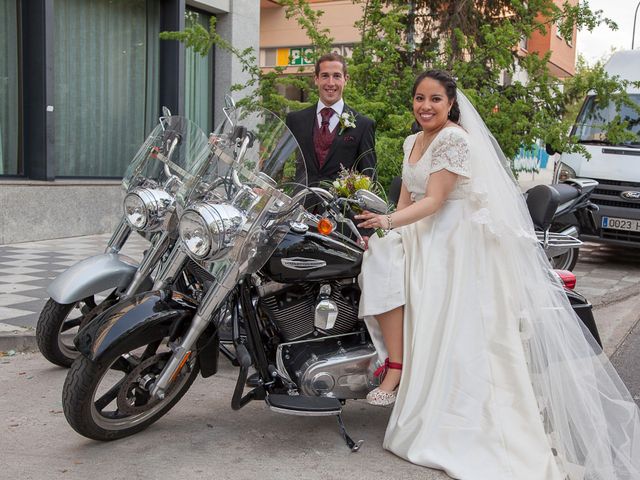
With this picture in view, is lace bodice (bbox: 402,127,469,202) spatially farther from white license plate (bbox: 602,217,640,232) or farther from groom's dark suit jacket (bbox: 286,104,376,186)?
white license plate (bbox: 602,217,640,232)

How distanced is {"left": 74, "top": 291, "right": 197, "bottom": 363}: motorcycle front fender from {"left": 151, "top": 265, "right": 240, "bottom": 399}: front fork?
0.08m

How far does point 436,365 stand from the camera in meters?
3.50

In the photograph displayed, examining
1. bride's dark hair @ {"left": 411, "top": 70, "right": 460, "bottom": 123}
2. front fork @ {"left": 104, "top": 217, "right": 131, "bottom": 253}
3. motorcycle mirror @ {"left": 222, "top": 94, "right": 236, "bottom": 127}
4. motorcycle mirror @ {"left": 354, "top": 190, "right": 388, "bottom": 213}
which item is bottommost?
front fork @ {"left": 104, "top": 217, "right": 131, "bottom": 253}

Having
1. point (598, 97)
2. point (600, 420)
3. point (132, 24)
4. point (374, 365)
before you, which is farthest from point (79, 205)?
point (600, 420)

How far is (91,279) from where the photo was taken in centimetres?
425

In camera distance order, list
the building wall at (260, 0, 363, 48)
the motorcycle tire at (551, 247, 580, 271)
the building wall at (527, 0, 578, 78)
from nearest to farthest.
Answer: the motorcycle tire at (551, 247, 580, 271)
the building wall at (260, 0, 363, 48)
the building wall at (527, 0, 578, 78)

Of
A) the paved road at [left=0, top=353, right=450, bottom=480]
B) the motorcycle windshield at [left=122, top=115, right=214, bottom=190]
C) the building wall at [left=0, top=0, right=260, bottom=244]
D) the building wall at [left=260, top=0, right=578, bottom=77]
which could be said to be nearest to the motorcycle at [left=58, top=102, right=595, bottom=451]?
the paved road at [left=0, top=353, right=450, bottom=480]

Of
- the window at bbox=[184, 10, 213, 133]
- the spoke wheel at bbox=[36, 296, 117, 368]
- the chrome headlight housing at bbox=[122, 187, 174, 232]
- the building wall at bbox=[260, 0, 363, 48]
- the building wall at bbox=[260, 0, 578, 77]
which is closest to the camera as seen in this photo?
the chrome headlight housing at bbox=[122, 187, 174, 232]

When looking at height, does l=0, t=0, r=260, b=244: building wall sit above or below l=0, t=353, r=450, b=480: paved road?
above

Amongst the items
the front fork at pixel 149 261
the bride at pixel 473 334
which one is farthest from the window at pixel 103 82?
the bride at pixel 473 334

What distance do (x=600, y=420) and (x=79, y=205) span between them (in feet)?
28.0

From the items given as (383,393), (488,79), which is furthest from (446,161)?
(488,79)

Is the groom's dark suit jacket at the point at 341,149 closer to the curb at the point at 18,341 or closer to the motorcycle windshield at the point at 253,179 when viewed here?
the motorcycle windshield at the point at 253,179

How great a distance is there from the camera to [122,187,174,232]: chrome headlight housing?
4.03 meters
